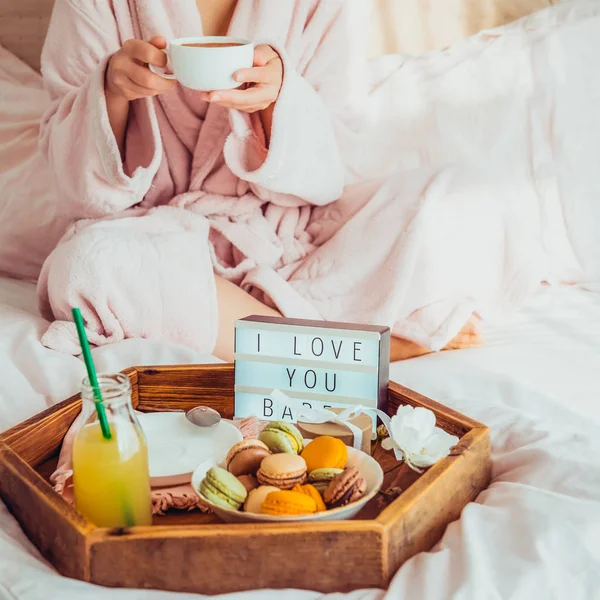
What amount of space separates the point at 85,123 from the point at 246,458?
793 mm

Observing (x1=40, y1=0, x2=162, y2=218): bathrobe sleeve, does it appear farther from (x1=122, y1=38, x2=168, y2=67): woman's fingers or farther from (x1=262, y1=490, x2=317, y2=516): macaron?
(x1=262, y1=490, x2=317, y2=516): macaron

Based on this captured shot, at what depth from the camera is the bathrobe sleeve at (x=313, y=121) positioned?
135 cm

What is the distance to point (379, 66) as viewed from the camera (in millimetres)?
1808

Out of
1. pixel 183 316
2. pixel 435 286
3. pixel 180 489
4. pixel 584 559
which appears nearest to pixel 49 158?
pixel 183 316

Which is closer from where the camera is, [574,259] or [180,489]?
[180,489]

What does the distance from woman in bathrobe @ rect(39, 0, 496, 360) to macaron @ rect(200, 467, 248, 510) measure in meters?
0.57

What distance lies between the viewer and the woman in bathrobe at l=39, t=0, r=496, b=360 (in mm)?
1250

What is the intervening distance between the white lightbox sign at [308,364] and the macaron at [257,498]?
0.61 feet

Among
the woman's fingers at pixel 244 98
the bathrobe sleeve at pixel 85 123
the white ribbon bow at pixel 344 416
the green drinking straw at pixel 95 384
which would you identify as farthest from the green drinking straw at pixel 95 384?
the bathrobe sleeve at pixel 85 123

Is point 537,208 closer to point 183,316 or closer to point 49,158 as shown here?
point 183,316

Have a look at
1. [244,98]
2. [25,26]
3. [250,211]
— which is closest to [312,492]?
[244,98]

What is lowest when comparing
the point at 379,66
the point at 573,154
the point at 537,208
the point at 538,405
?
the point at 538,405

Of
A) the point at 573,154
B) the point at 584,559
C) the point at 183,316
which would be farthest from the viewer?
the point at 573,154

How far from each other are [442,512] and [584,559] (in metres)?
0.12
